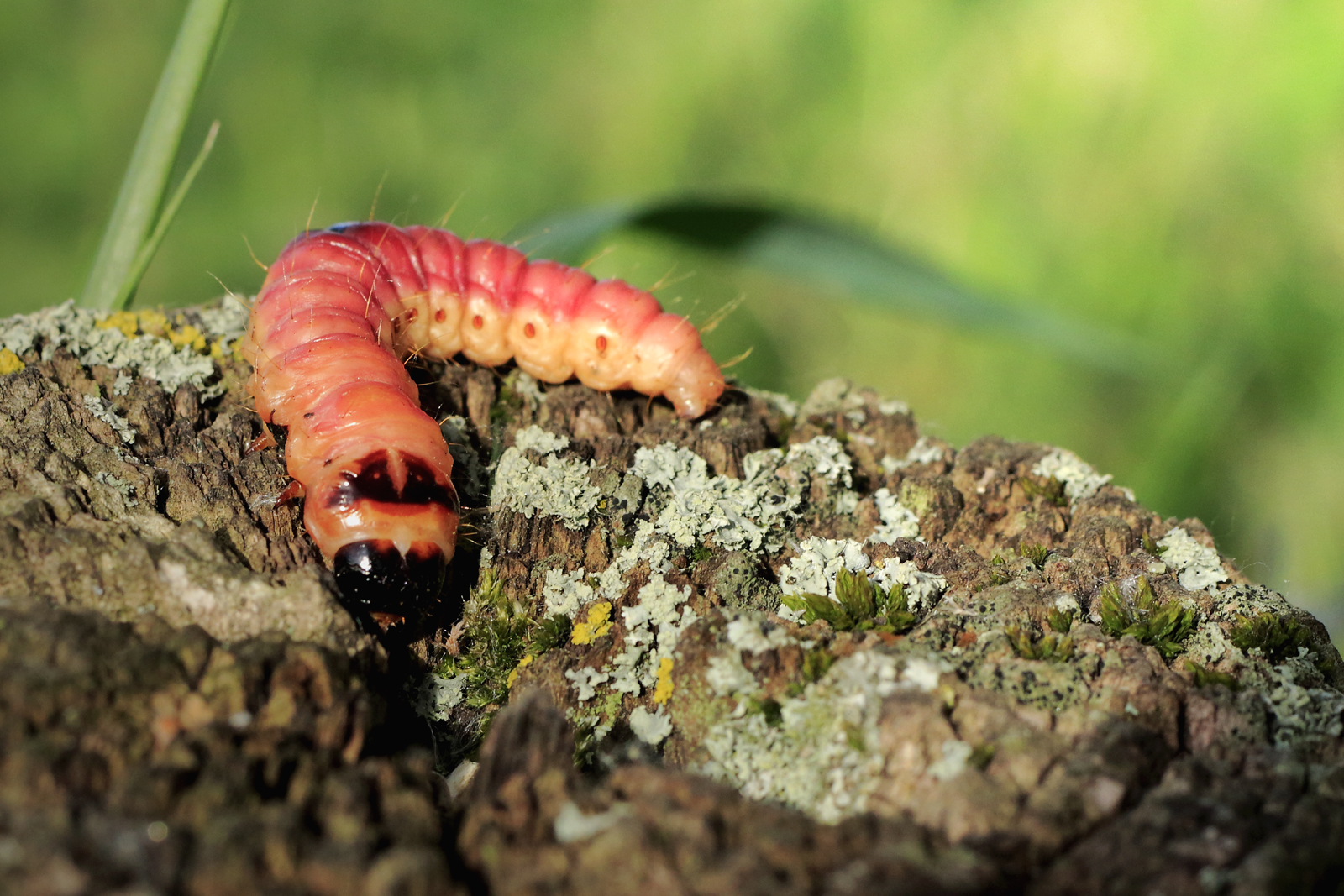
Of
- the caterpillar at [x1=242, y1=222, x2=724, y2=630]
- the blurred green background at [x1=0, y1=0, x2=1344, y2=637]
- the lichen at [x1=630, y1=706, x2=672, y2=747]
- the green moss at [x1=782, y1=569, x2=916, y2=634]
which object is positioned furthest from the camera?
the blurred green background at [x1=0, y1=0, x2=1344, y2=637]

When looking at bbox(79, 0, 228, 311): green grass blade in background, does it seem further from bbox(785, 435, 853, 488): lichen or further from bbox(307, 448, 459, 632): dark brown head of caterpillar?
bbox(785, 435, 853, 488): lichen

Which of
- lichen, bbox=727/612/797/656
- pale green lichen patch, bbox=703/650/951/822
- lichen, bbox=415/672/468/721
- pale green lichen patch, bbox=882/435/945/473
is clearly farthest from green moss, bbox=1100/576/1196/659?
lichen, bbox=415/672/468/721

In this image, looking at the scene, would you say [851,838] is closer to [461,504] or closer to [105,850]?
[105,850]

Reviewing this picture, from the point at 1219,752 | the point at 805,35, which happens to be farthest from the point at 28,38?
the point at 1219,752

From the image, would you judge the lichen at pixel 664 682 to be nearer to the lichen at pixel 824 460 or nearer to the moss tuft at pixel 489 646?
the moss tuft at pixel 489 646

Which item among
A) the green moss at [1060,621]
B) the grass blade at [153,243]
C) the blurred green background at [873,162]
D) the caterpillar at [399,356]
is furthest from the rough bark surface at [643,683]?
the blurred green background at [873,162]

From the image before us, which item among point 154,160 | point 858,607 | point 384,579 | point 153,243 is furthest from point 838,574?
point 154,160

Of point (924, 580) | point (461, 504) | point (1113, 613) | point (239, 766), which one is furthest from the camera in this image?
point (461, 504)
